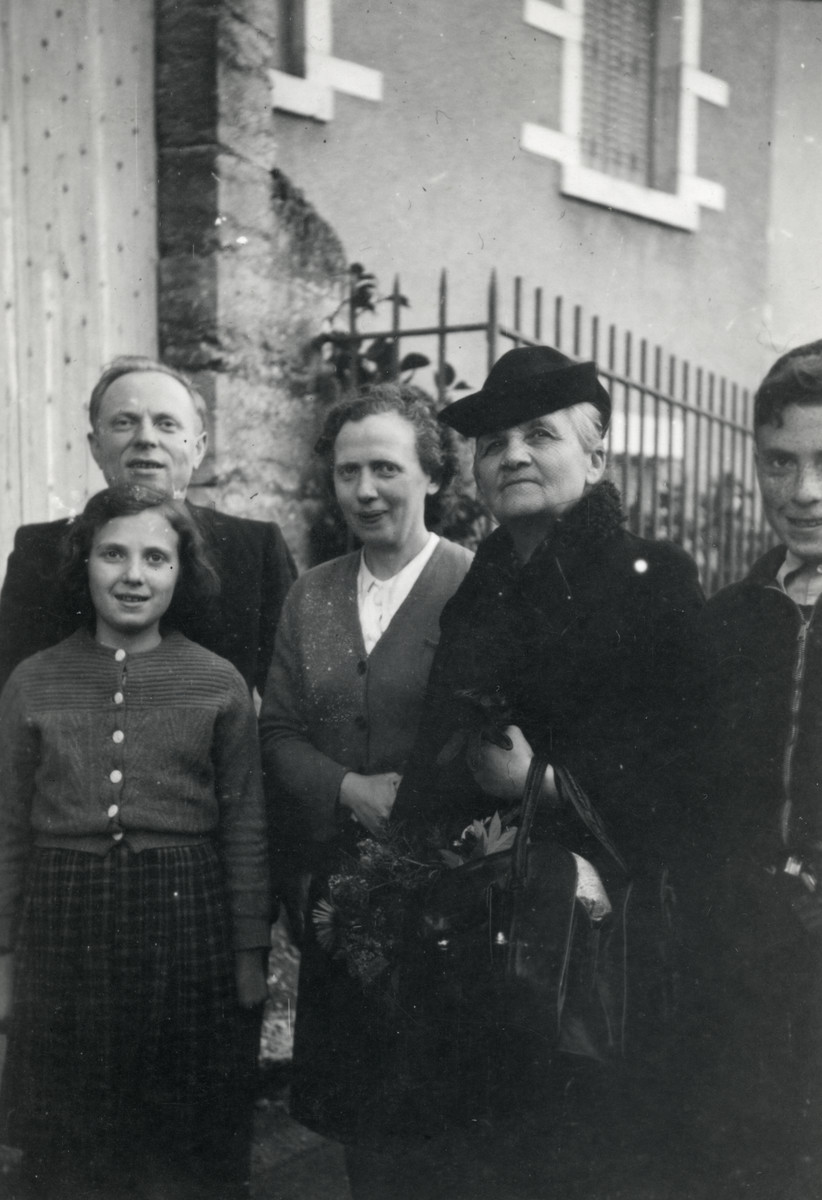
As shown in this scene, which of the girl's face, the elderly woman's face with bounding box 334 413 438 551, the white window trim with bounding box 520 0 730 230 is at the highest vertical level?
the white window trim with bounding box 520 0 730 230

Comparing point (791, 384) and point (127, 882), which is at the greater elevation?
point (791, 384)

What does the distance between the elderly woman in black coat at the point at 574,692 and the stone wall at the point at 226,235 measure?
79.1 inches

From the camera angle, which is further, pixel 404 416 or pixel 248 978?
pixel 404 416

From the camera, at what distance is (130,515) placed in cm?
257

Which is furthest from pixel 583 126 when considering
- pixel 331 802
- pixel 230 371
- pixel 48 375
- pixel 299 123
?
pixel 331 802

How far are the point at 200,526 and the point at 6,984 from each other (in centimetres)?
113

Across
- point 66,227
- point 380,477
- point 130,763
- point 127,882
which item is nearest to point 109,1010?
point 127,882

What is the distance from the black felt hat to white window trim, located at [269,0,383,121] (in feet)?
9.29

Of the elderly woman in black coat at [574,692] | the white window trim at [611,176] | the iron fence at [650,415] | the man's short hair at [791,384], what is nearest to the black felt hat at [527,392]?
the elderly woman in black coat at [574,692]

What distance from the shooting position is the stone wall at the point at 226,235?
13.7ft

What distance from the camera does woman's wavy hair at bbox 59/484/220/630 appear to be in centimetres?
258

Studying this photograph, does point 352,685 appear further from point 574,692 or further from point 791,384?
point 791,384

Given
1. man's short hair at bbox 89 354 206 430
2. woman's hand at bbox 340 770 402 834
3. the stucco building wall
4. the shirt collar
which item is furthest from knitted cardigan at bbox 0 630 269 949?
the stucco building wall

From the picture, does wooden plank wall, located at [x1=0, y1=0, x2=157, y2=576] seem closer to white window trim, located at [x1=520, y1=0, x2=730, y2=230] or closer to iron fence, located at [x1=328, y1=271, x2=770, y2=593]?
iron fence, located at [x1=328, y1=271, x2=770, y2=593]
